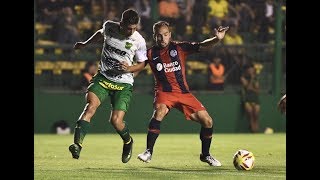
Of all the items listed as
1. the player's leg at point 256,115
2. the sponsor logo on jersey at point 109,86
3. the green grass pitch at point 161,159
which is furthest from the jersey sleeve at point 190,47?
the player's leg at point 256,115

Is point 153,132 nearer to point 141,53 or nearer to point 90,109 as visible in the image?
point 90,109

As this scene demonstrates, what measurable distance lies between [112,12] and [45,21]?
5.13 ft

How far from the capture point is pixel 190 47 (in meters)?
13.0

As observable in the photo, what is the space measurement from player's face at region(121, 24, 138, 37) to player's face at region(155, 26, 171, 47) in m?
0.37

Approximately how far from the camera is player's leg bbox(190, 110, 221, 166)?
1285 centimetres

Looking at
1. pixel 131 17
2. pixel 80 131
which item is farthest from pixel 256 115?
pixel 80 131

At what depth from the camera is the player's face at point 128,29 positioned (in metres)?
12.5

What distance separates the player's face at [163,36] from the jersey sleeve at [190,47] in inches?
9.1

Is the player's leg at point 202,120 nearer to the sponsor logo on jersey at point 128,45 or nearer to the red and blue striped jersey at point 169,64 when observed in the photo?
the red and blue striped jersey at point 169,64

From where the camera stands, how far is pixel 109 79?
12758 millimetres

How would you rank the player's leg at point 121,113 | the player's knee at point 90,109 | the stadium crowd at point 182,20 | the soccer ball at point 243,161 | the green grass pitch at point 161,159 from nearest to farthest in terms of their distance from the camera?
1. the green grass pitch at point 161,159
2. the soccer ball at point 243,161
3. the player's knee at point 90,109
4. the player's leg at point 121,113
5. the stadium crowd at point 182,20

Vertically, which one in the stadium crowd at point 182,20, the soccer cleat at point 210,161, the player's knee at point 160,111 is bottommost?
the soccer cleat at point 210,161
